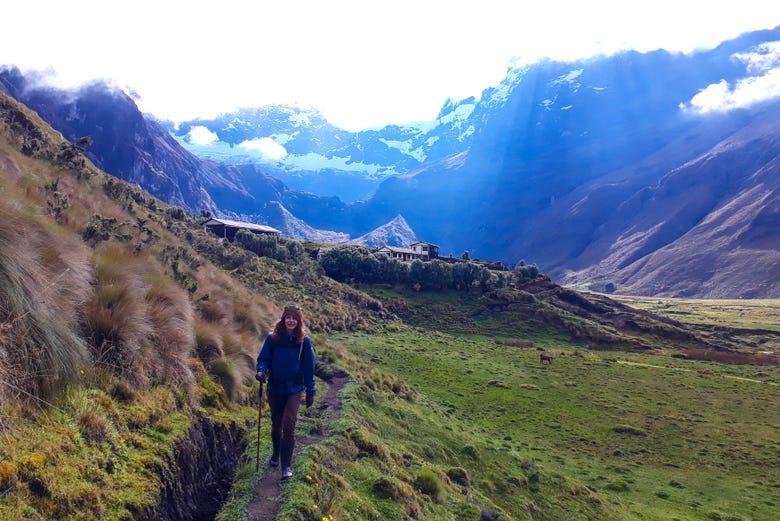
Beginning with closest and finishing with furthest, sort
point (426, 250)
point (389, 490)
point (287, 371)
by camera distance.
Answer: point (287, 371), point (389, 490), point (426, 250)

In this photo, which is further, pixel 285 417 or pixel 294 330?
pixel 294 330

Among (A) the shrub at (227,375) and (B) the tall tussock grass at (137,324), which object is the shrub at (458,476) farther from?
(B) the tall tussock grass at (137,324)

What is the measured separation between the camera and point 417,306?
81688 mm

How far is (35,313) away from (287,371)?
3.62 metres

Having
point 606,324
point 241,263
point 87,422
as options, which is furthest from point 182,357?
point 606,324

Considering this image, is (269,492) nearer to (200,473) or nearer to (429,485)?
(200,473)

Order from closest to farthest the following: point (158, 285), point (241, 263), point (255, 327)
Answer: point (158, 285) → point (255, 327) → point (241, 263)

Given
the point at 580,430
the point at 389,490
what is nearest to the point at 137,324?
the point at 389,490

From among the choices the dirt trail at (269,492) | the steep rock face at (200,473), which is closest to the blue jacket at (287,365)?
the dirt trail at (269,492)

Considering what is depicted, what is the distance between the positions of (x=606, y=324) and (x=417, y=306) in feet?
125

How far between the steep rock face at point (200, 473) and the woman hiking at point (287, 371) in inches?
49.1

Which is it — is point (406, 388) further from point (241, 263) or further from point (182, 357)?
point (241, 263)

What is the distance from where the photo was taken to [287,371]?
7867 millimetres

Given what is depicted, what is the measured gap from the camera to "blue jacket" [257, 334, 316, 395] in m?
7.87
